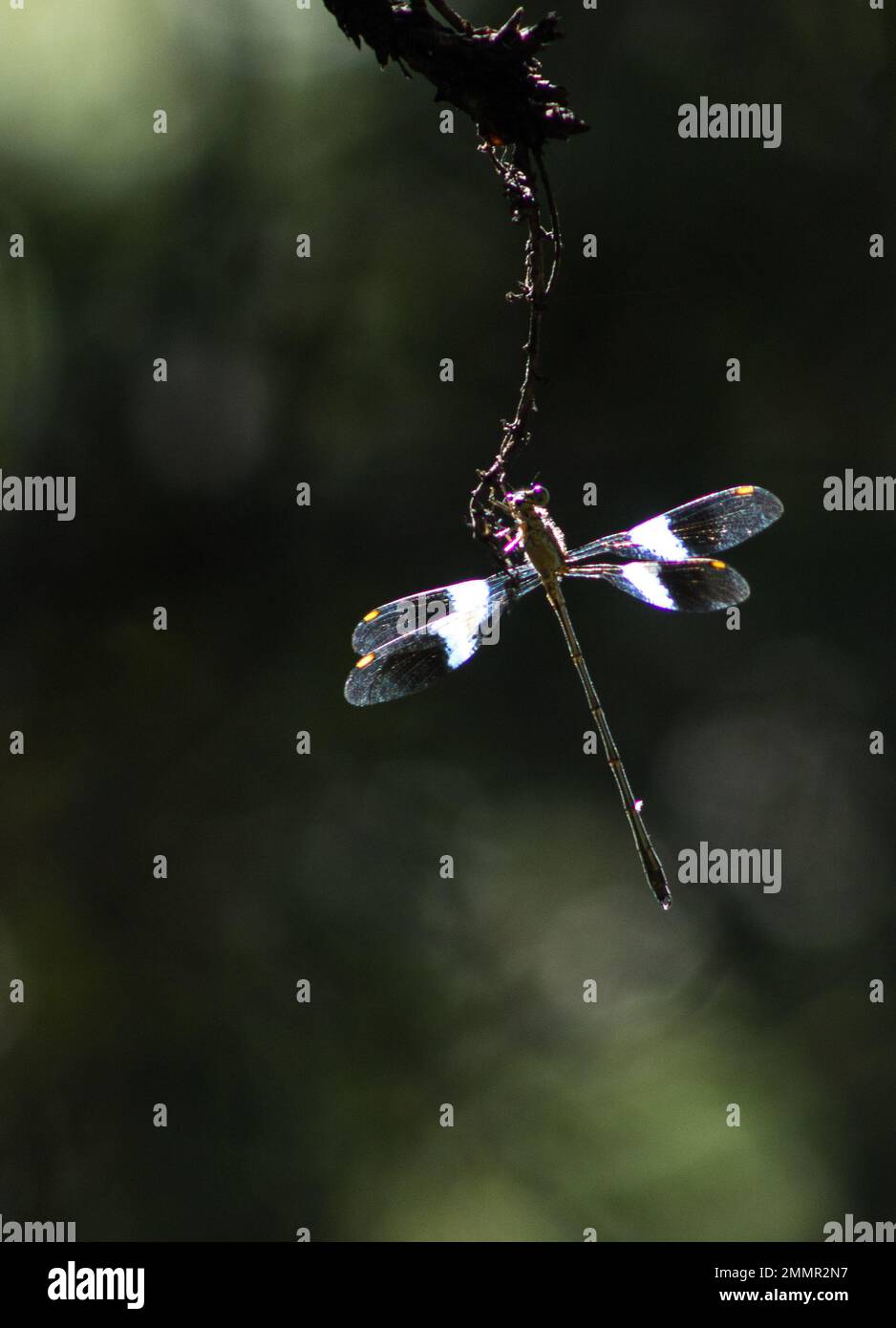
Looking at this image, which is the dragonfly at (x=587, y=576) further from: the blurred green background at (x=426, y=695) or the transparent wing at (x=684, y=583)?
the blurred green background at (x=426, y=695)

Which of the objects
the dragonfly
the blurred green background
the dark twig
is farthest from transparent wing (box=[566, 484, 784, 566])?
the blurred green background

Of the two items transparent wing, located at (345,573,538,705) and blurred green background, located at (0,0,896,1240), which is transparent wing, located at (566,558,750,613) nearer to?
transparent wing, located at (345,573,538,705)

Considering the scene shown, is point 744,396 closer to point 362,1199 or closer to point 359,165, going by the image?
point 359,165

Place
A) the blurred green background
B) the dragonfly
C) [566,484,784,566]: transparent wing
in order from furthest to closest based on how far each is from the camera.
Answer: the blurred green background
[566,484,784,566]: transparent wing
the dragonfly

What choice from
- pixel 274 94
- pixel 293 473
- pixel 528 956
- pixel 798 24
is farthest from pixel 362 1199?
pixel 798 24

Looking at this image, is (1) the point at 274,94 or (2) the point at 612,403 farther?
(1) the point at 274,94

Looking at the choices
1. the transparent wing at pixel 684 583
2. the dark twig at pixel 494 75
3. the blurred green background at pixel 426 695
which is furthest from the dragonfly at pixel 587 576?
the blurred green background at pixel 426 695
